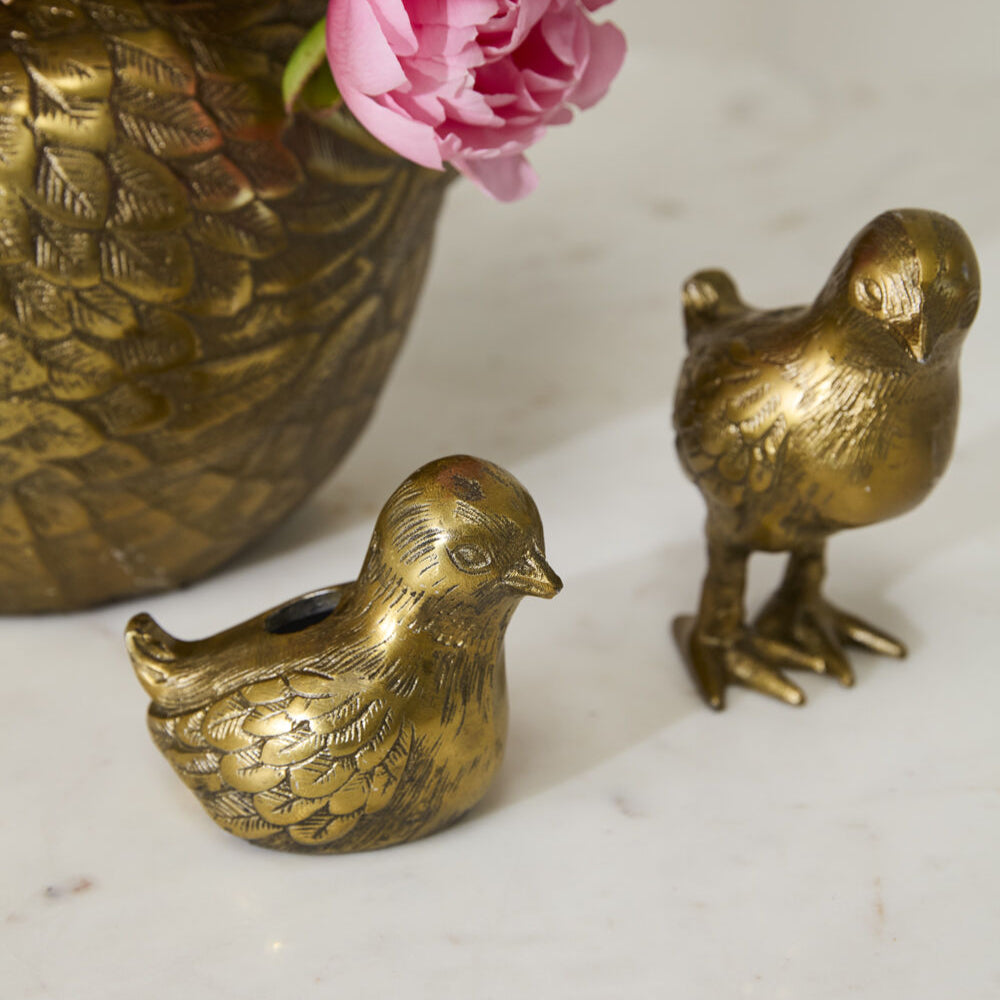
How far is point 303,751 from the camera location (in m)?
0.76

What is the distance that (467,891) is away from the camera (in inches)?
32.1

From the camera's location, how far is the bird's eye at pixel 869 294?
82 cm

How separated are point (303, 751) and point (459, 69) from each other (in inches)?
13.8

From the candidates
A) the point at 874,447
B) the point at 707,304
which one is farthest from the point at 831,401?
the point at 707,304

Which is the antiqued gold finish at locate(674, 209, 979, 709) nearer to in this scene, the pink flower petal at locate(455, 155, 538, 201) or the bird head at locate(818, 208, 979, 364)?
the bird head at locate(818, 208, 979, 364)

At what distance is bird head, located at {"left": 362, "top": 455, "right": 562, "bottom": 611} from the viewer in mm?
737

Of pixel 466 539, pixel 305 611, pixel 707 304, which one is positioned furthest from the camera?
pixel 707 304

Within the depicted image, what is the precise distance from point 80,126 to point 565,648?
443mm

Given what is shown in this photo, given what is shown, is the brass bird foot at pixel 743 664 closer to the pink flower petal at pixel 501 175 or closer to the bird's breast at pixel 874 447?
the bird's breast at pixel 874 447

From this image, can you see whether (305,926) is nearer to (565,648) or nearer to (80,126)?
(565,648)

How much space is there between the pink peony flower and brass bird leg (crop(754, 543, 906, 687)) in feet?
1.09

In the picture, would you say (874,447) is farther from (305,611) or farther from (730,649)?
(305,611)

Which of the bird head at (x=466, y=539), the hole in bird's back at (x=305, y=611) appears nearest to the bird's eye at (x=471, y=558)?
the bird head at (x=466, y=539)

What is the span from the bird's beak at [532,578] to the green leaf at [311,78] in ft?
0.97
